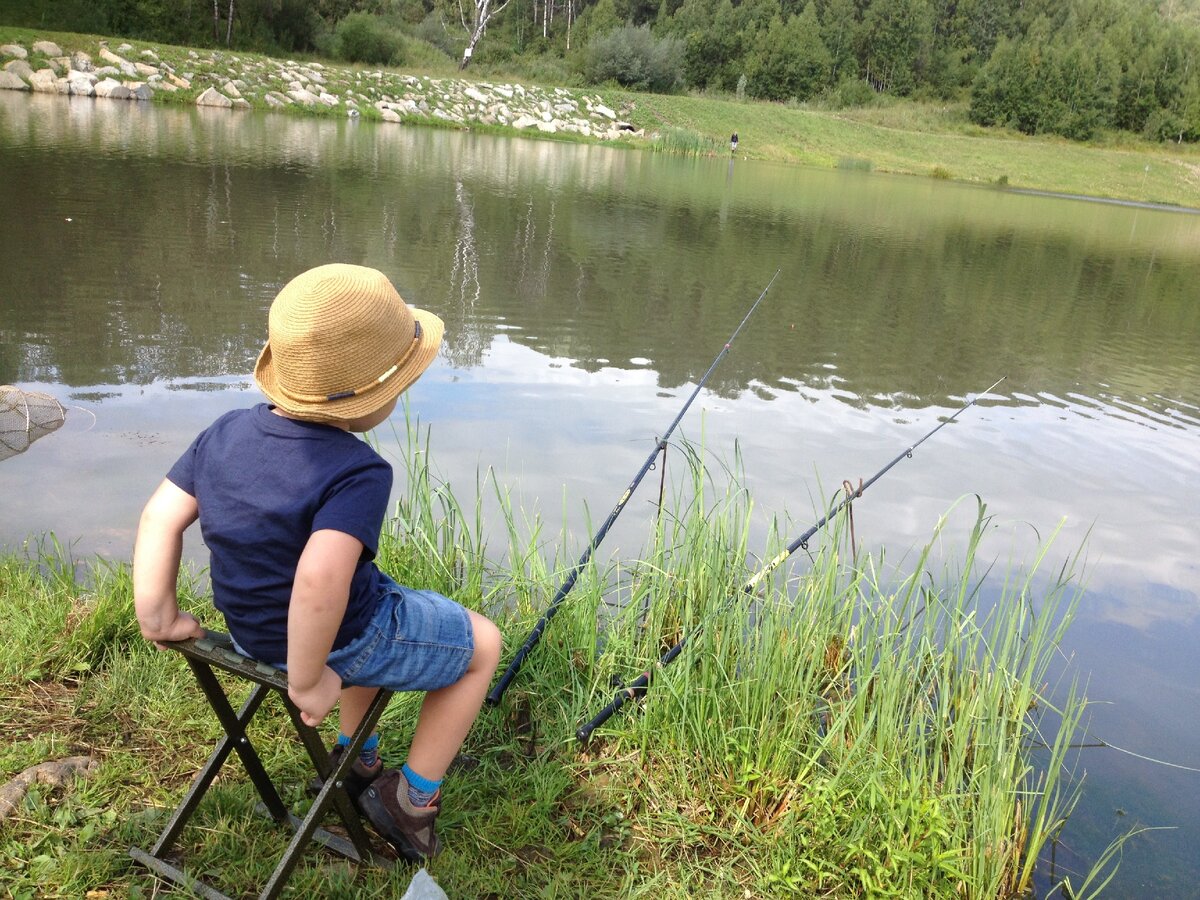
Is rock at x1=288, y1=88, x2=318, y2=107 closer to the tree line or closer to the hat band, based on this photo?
the tree line

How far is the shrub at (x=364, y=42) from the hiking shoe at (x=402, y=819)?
35517mm

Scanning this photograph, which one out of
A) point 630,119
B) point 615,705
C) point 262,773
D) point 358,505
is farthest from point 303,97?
point 358,505

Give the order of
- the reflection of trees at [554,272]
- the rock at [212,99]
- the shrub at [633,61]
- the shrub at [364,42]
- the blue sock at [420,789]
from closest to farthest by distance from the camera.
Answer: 1. the blue sock at [420,789]
2. the reflection of trees at [554,272]
3. the rock at [212,99]
4. the shrub at [364,42]
5. the shrub at [633,61]

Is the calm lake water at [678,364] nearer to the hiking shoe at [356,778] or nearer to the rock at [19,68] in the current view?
the hiking shoe at [356,778]

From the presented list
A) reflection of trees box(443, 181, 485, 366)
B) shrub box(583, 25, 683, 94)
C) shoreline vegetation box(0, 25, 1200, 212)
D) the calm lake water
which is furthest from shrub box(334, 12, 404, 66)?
reflection of trees box(443, 181, 485, 366)

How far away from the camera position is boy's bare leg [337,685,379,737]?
6.73 ft

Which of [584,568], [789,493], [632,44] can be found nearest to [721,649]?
[584,568]

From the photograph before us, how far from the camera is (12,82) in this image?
2314 cm

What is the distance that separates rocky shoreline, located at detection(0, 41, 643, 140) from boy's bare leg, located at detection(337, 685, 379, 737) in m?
26.3

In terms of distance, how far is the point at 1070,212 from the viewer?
24328mm

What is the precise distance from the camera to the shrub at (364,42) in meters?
33.5

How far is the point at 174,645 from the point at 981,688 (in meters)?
1.73

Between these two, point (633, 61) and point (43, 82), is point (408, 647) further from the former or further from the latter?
point (633, 61)

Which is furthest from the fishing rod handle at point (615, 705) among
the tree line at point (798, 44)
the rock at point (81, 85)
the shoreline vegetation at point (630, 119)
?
the tree line at point (798, 44)
